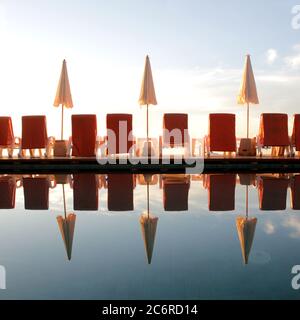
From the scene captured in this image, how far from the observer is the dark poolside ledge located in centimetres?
1098

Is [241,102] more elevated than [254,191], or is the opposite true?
[241,102]

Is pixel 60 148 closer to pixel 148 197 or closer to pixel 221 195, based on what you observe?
pixel 148 197

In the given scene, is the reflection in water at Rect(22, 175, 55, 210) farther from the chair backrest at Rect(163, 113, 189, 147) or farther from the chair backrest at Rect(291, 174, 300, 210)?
the chair backrest at Rect(163, 113, 189, 147)

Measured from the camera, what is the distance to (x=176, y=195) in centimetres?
631

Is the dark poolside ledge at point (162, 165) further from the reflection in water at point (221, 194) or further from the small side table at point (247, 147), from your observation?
the reflection in water at point (221, 194)

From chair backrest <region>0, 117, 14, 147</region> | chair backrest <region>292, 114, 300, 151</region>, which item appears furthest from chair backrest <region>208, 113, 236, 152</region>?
chair backrest <region>0, 117, 14, 147</region>

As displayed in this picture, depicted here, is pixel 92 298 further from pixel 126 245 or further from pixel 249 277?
pixel 126 245

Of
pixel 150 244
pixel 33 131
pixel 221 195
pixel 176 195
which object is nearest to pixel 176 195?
pixel 176 195

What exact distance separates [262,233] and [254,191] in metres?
2.87

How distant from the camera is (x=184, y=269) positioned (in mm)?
2854

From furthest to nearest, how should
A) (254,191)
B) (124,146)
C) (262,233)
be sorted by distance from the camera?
(124,146), (254,191), (262,233)

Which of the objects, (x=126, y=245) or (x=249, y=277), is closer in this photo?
(x=249, y=277)
